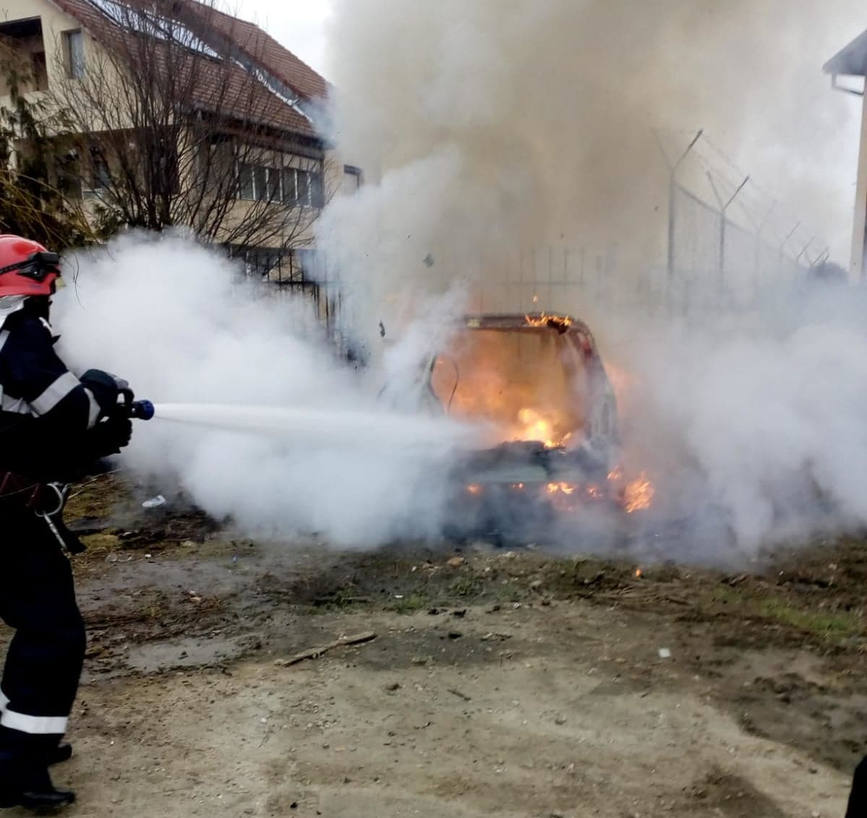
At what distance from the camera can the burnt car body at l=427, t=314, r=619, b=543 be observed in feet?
17.7

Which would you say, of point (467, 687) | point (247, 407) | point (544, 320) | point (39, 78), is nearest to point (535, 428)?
point (544, 320)

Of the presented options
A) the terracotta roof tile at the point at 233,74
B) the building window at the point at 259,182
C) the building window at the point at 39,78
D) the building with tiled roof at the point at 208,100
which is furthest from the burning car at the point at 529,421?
the building window at the point at 39,78

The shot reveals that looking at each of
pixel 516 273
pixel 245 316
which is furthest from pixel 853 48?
pixel 245 316

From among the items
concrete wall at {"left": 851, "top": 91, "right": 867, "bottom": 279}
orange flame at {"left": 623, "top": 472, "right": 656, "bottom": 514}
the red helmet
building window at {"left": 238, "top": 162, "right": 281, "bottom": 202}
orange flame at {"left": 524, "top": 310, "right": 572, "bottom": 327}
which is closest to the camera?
the red helmet

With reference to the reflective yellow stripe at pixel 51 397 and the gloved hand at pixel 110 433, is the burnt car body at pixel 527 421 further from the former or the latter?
the reflective yellow stripe at pixel 51 397

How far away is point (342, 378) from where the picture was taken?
6.87m

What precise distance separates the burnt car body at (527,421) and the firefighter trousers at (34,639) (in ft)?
9.85

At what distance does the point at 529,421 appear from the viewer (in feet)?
19.9

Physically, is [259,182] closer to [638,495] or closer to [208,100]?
[208,100]

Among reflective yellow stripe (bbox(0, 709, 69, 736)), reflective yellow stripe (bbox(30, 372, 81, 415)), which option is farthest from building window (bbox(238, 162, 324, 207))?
reflective yellow stripe (bbox(0, 709, 69, 736))

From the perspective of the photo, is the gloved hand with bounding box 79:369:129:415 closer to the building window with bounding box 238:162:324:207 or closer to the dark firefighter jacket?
the dark firefighter jacket

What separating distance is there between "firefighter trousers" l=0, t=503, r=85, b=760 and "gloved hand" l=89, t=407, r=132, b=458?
344mm

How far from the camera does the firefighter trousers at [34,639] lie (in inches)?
111

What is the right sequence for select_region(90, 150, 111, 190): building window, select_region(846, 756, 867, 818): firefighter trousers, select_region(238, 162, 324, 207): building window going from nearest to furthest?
select_region(846, 756, 867, 818): firefighter trousers, select_region(90, 150, 111, 190): building window, select_region(238, 162, 324, 207): building window
